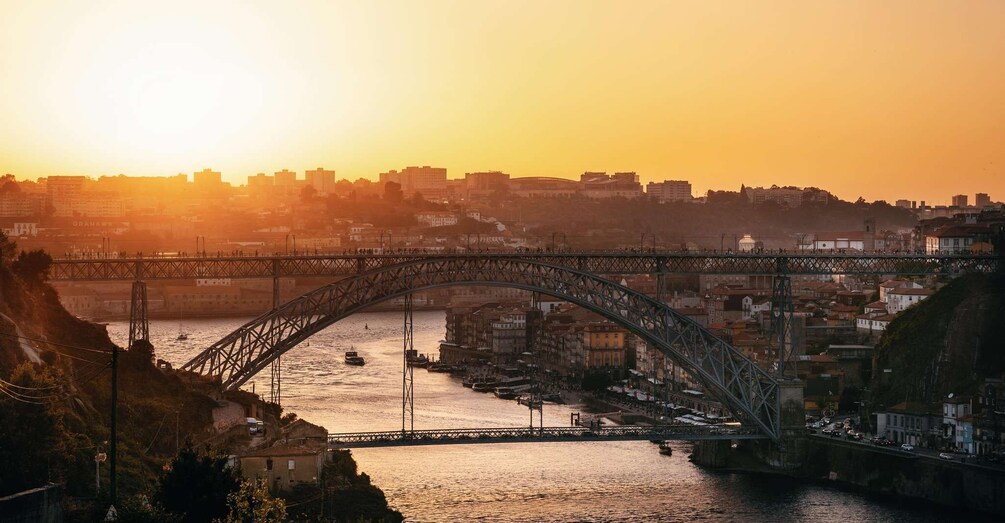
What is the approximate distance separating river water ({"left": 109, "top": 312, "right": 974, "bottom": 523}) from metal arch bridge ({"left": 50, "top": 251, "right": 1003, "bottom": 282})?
3894 millimetres

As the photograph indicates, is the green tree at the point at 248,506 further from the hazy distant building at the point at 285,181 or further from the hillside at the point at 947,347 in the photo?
the hazy distant building at the point at 285,181

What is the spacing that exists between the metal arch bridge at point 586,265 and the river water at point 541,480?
3894 mm

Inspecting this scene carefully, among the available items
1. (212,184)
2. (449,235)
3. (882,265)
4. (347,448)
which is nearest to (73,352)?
(347,448)

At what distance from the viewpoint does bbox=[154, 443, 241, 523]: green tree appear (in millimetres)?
16797

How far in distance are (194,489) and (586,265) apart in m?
17.0

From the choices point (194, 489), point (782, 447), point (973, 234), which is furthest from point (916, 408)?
point (194, 489)

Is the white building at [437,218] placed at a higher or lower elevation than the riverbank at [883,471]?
higher

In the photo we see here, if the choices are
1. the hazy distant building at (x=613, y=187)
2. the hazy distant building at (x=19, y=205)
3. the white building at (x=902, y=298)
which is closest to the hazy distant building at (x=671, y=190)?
the hazy distant building at (x=613, y=187)

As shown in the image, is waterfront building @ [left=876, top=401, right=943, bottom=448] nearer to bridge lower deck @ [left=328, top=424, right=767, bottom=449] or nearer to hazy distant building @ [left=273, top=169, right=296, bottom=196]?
bridge lower deck @ [left=328, top=424, right=767, bottom=449]

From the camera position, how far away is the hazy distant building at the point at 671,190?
4439 inches

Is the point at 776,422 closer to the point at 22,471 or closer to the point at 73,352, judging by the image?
the point at 73,352

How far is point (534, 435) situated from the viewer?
28.7 metres

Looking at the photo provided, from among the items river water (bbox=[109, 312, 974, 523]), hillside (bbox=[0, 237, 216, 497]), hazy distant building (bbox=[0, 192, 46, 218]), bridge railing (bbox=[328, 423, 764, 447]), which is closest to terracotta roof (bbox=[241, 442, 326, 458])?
hillside (bbox=[0, 237, 216, 497])

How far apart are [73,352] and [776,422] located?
46.4ft
